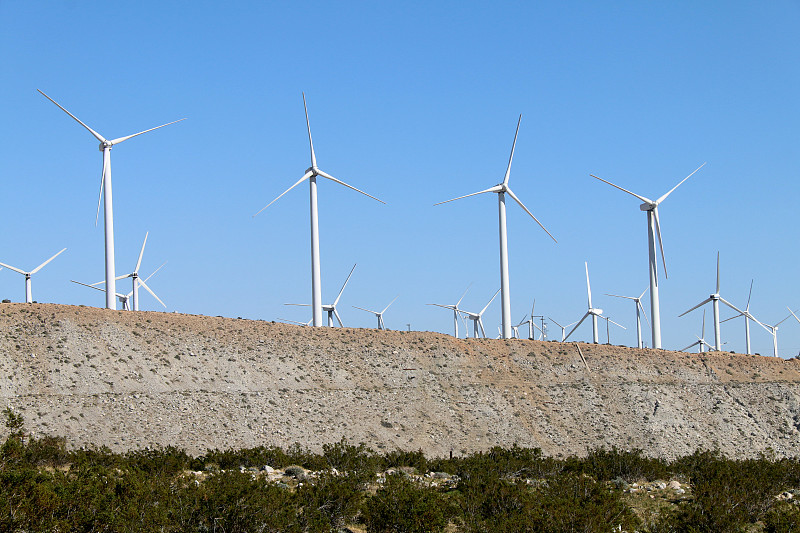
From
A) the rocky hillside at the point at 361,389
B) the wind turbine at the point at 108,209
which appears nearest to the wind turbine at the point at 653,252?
the rocky hillside at the point at 361,389

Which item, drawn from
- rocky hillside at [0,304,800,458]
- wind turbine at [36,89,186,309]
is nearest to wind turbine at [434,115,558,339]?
rocky hillside at [0,304,800,458]

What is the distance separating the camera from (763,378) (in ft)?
287

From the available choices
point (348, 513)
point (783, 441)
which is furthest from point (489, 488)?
point (783, 441)

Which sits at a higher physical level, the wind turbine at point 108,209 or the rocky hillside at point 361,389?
the wind turbine at point 108,209

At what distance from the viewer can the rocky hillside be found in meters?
57.1

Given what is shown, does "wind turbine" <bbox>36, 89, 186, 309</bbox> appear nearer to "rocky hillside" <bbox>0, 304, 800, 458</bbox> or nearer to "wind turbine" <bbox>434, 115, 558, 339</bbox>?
"rocky hillside" <bbox>0, 304, 800, 458</bbox>

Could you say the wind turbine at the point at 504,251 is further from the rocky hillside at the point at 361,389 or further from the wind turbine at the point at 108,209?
the wind turbine at the point at 108,209

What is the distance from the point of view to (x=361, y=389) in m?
69.7

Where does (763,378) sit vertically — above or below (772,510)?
above

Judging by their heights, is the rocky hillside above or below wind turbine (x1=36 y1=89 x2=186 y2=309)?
below

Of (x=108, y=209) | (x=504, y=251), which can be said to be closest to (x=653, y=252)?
(x=504, y=251)

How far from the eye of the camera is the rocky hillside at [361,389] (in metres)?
57.1

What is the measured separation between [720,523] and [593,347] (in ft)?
217

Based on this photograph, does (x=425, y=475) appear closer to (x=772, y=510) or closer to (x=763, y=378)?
(x=772, y=510)
